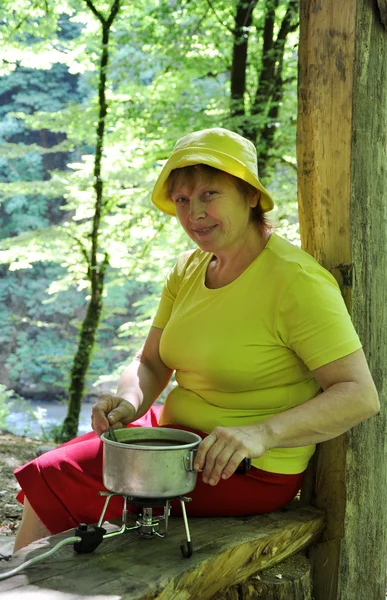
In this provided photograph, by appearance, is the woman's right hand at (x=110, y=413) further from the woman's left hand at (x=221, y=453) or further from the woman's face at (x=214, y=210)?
the woman's face at (x=214, y=210)

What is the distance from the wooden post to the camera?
224 cm

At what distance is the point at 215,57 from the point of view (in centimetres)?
791

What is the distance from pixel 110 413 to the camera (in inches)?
81.5

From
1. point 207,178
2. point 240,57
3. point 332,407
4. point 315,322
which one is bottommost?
point 332,407

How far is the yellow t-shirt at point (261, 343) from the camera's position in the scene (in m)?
1.88

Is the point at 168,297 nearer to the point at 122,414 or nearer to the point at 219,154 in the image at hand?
the point at 122,414

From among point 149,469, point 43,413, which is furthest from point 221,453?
point 43,413

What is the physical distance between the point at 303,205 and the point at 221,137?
0.52m

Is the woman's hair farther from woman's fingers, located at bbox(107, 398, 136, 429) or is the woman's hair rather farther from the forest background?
the forest background

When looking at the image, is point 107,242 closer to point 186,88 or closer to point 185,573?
point 186,88

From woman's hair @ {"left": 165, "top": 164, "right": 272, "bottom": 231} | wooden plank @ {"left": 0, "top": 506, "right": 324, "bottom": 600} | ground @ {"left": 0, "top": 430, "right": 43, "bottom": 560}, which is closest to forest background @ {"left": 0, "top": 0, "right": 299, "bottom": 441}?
ground @ {"left": 0, "top": 430, "right": 43, "bottom": 560}

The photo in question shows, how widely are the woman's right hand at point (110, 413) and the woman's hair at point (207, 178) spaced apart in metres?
0.72

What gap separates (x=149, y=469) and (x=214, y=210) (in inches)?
33.1

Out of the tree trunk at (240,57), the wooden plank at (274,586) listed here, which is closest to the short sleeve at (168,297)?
the wooden plank at (274,586)
